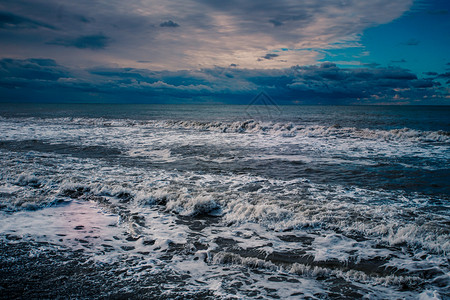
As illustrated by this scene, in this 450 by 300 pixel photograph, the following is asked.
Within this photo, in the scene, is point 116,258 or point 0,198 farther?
point 0,198

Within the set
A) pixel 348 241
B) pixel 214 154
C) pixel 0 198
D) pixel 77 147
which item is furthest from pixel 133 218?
pixel 77 147

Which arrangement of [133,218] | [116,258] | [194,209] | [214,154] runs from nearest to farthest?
1. [116,258]
2. [133,218]
3. [194,209]
4. [214,154]

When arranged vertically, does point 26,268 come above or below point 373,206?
below

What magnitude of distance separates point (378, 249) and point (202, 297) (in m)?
3.44

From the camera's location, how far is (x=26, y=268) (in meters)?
4.34

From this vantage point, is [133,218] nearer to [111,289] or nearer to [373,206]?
[111,289]

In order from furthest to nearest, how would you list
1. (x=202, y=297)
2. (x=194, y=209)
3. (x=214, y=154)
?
(x=214, y=154)
(x=194, y=209)
(x=202, y=297)

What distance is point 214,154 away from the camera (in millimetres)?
15469

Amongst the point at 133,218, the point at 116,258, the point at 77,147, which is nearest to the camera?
the point at 116,258

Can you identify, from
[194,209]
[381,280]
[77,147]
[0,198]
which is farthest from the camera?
[77,147]

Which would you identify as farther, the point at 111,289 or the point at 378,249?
the point at 378,249

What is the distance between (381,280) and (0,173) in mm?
12384

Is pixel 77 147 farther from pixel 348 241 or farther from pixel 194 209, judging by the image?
pixel 348 241

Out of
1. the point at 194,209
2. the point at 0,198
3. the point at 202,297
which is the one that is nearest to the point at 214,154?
the point at 194,209
